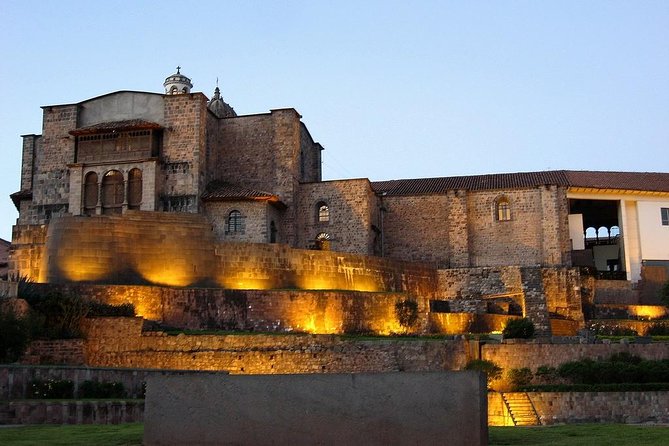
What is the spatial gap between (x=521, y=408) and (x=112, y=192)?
2276 cm

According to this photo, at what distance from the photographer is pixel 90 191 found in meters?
38.9

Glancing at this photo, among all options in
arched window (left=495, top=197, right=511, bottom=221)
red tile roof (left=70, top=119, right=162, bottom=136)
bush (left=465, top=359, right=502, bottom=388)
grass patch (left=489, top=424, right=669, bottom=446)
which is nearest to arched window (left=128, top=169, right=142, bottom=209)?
red tile roof (left=70, top=119, right=162, bottom=136)

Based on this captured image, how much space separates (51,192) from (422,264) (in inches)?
704

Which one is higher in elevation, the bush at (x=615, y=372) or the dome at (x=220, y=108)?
the dome at (x=220, y=108)

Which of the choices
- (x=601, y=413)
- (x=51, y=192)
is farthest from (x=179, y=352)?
(x=51, y=192)

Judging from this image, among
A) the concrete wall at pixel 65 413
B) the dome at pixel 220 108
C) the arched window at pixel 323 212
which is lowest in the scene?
the concrete wall at pixel 65 413

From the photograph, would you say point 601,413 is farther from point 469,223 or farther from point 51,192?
point 51,192

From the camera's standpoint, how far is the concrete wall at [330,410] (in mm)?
8836

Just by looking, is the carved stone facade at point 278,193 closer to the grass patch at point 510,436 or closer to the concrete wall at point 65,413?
the concrete wall at point 65,413

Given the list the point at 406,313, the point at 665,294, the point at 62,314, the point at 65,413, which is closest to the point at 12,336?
the point at 62,314

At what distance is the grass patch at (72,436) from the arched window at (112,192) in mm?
27055

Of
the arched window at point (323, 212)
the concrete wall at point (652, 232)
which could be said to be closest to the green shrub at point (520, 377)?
the arched window at point (323, 212)

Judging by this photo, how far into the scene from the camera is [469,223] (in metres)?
40.0

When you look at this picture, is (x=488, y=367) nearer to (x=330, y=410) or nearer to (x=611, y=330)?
(x=611, y=330)
